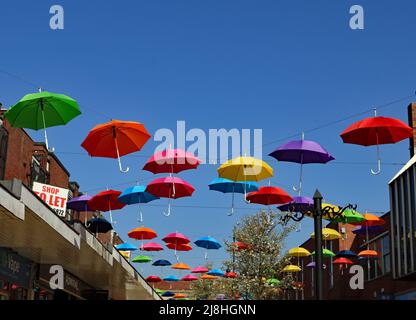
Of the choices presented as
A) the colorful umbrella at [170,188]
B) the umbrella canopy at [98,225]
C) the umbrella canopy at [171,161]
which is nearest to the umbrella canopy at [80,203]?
the umbrella canopy at [98,225]

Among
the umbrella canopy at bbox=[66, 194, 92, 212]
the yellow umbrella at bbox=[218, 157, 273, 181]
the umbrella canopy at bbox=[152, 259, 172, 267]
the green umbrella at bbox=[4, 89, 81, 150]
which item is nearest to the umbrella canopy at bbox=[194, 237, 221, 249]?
the umbrella canopy at bbox=[152, 259, 172, 267]

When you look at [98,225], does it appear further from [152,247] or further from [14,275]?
[152,247]

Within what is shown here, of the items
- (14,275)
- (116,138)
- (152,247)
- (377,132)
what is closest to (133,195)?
(14,275)

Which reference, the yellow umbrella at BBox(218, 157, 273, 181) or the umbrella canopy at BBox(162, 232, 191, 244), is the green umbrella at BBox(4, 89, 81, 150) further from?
the umbrella canopy at BBox(162, 232, 191, 244)

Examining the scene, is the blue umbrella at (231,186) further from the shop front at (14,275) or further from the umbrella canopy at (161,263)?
the umbrella canopy at (161,263)

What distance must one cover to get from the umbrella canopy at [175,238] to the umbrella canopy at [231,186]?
1023 centimetres

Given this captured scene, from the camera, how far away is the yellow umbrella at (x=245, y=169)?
65.5 feet

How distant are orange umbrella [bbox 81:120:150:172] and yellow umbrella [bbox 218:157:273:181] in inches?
139

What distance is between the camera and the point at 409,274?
16984mm

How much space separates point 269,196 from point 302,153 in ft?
15.2

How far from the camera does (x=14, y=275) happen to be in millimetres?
20828

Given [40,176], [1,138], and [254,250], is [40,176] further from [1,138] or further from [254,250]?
[254,250]

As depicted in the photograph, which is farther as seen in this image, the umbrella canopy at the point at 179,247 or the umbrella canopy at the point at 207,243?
the umbrella canopy at the point at 207,243
